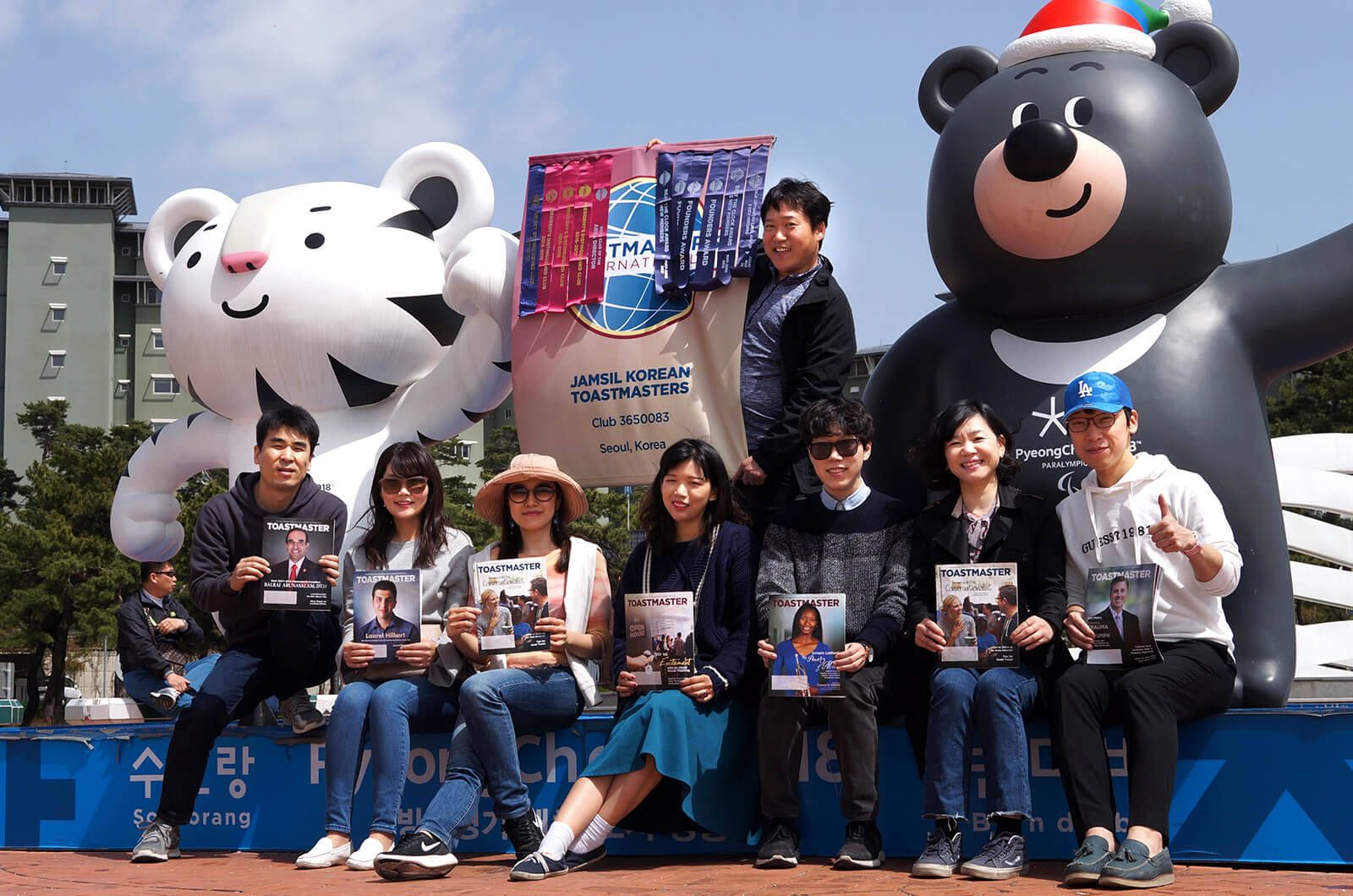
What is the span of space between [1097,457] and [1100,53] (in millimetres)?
2024

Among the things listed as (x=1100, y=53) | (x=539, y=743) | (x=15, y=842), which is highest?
(x=1100, y=53)

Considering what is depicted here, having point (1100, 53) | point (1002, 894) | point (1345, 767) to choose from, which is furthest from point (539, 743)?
point (1100, 53)

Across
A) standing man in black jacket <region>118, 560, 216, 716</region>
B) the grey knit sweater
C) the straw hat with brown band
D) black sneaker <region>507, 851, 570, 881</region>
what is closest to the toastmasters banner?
the straw hat with brown band

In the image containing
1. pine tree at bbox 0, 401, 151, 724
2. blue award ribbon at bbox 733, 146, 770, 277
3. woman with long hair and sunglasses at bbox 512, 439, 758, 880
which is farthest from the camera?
pine tree at bbox 0, 401, 151, 724

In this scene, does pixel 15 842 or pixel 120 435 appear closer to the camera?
pixel 15 842

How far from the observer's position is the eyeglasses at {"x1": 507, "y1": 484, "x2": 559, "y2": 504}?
456 cm

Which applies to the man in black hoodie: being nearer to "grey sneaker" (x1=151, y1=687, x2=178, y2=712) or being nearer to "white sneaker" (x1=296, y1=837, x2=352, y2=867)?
"white sneaker" (x1=296, y1=837, x2=352, y2=867)

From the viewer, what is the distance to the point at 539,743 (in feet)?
14.9

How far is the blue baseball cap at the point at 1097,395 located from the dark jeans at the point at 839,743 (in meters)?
0.98

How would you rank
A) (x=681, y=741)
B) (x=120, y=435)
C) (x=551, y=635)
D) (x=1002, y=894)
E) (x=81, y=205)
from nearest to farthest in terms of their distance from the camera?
1. (x=1002, y=894)
2. (x=681, y=741)
3. (x=551, y=635)
4. (x=120, y=435)
5. (x=81, y=205)

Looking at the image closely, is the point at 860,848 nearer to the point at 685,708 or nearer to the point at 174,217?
the point at 685,708

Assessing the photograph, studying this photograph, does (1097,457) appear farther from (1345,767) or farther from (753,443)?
(753,443)

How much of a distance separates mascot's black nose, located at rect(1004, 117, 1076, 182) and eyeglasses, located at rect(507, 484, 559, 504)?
2028 mm

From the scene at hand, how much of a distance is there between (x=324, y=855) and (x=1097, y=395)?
8.92ft
